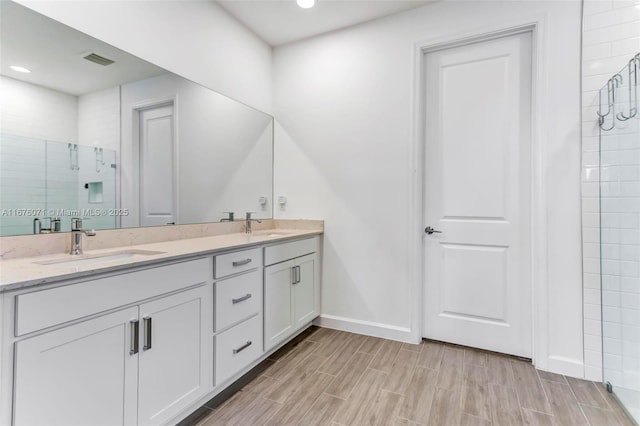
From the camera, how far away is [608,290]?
1.84 m

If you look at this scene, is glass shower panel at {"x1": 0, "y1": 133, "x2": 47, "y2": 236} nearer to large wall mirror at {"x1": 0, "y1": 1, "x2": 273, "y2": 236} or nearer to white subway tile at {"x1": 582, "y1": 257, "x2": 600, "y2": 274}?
large wall mirror at {"x1": 0, "y1": 1, "x2": 273, "y2": 236}

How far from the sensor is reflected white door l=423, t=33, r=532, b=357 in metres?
2.23

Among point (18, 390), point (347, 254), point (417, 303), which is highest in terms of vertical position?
point (347, 254)

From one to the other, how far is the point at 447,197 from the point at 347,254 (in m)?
0.96

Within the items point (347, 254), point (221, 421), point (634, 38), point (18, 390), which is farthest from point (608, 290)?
point (18, 390)

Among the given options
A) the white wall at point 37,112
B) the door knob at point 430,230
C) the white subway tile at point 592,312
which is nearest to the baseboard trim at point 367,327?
the door knob at point 430,230

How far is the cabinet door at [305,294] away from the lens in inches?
97.0

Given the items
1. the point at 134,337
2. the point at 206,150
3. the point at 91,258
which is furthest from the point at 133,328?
the point at 206,150

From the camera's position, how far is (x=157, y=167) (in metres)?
2.04

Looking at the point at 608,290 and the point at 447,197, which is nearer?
the point at 608,290

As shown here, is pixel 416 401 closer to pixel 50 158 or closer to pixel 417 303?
Answer: pixel 417 303

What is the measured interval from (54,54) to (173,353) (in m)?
1.56

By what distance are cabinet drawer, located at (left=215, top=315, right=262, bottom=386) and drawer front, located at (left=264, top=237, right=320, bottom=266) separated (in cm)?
40

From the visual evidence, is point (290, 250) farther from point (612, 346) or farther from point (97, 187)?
point (612, 346)
